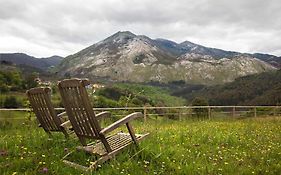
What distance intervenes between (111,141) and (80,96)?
1426mm

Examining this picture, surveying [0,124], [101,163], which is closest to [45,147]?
[101,163]

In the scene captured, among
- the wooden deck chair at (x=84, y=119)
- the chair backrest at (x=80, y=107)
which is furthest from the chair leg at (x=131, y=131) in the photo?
the chair backrest at (x=80, y=107)

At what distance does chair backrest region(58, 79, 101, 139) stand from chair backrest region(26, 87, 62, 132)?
95 centimetres

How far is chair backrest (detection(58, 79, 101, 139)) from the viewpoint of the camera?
451 centimetres

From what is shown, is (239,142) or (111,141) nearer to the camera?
(111,141)

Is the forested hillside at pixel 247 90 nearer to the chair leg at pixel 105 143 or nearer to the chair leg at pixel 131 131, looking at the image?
the chair leg at pixel 131 131

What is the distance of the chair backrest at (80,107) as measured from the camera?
4508 mm

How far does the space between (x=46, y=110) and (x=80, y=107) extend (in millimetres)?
1609

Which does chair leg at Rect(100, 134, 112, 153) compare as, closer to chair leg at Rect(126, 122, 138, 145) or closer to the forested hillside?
chair leg at Rect(126, 122, 138, 145)

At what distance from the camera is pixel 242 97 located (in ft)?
491

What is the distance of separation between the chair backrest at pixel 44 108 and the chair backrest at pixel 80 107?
37.2 inches

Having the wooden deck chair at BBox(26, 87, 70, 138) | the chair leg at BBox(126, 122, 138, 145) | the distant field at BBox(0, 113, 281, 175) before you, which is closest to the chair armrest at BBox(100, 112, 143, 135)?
the chair leg at BBox(126, 122, 138, 145)

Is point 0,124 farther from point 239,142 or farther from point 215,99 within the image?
point 215,99

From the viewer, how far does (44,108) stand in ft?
19.7
